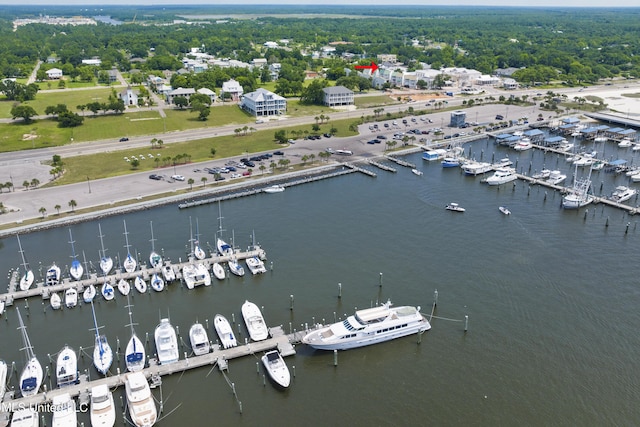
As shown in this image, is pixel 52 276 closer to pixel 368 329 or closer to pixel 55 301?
pixel 55 301

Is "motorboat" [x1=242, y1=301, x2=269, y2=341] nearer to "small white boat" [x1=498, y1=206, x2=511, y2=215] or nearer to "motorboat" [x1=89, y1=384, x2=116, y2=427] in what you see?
"motorboat" [x1=89, y1=384, x2=116, y2=427]

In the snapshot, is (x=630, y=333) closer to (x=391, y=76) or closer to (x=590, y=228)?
(x=590, y=228)

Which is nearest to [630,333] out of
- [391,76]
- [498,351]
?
[498,351]

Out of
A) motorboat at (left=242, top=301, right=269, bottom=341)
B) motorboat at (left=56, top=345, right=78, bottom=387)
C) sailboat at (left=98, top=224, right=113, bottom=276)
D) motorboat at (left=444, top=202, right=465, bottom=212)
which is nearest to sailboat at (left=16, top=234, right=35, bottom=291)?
sailboat at (left=98, top=224, right=113, bottom=276)

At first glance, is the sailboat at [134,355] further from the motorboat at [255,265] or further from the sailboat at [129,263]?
the motorboat at [255,265]

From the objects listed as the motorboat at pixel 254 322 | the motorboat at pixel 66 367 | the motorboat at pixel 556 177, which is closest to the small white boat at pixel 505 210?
the motorboat at pixel 556 177

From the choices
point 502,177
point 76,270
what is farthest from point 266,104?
point 76,270
